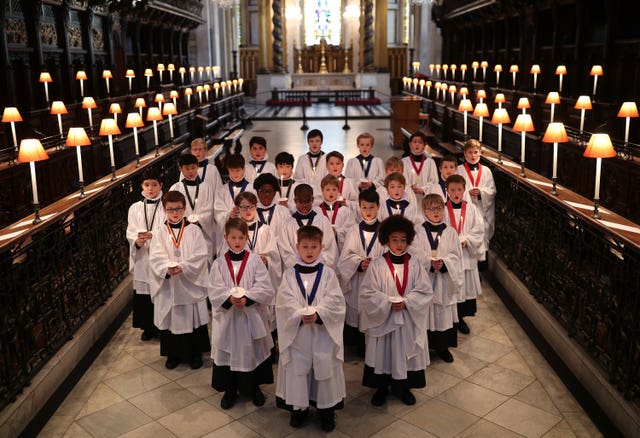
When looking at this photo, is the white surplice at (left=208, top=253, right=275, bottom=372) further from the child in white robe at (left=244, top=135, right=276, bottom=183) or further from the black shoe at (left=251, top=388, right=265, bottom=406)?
the child in white robe at (left=244, top=135, right=276, bottom=183)

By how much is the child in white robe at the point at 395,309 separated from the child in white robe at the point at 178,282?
1.69 meters

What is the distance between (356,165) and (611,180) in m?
3.99

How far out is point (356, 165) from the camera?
28.4 ft

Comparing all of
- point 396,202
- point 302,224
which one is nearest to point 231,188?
point 302,224

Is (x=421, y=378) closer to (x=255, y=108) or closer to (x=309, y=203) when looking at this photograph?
(x=309, y=203)

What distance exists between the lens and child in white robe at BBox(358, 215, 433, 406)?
16.7ft

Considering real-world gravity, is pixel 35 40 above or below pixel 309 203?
above

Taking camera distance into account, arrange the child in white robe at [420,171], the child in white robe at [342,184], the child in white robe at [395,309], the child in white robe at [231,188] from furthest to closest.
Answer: the child in white robe at [420,171]
the child in white robe at [231,188]
the child in white robe at [342,184]
the child in white robe at [395,309]

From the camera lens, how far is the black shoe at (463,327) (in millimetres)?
6832

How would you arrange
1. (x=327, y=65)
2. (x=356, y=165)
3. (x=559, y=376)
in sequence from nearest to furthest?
(x=559, y=376), (x=356, y=165), (x=327, y=65)

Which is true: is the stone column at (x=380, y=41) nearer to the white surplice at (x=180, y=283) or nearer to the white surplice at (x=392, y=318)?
the white surplice at (x=180, y=283)

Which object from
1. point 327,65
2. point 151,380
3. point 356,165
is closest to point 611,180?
point 356,165

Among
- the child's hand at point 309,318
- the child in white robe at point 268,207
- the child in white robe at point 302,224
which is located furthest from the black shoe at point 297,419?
the child in white robe at point 268,207

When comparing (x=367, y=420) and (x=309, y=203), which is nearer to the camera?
(x=367, y=420)
